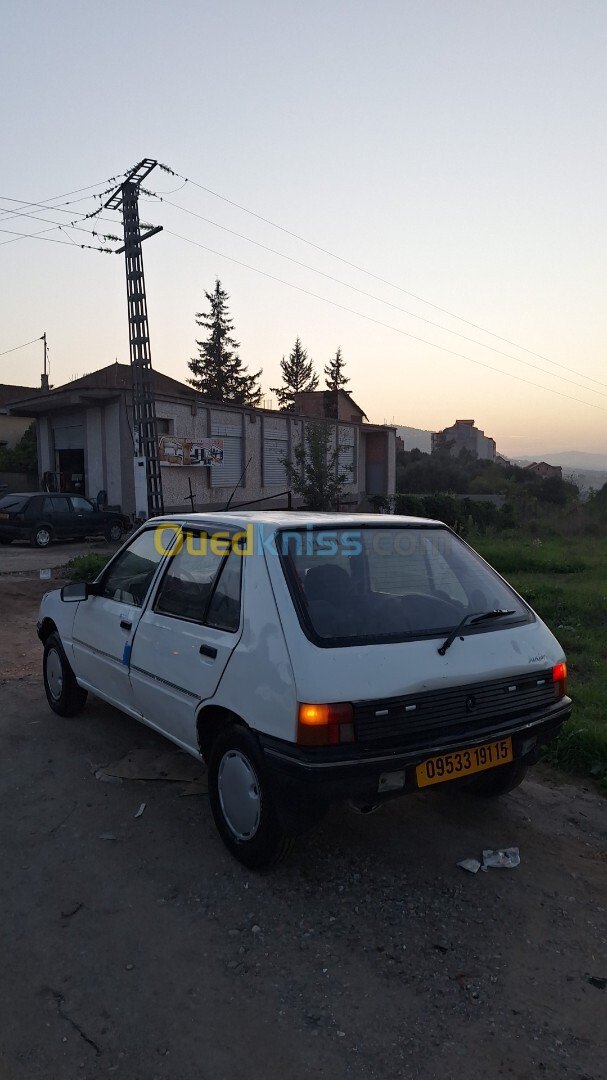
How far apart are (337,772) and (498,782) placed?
1567mm

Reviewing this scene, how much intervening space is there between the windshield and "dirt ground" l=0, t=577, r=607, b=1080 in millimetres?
1165

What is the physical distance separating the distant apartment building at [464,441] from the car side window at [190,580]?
85849 mm

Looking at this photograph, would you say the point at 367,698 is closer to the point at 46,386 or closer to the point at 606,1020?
the point at 606,1020

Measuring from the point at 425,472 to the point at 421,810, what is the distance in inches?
2327

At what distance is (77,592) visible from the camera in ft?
15.9

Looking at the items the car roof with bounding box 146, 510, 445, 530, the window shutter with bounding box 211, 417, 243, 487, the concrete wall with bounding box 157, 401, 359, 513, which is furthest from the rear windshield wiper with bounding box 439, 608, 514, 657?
the window shutter with bounding box 211, 417, 243, 487

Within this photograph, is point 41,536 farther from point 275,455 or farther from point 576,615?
point 576,615

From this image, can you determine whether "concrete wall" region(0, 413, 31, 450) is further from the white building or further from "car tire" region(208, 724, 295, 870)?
"car tire" region(208, 724, 295, 870)

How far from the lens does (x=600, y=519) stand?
23.8 m

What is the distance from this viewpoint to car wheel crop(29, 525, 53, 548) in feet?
60.1

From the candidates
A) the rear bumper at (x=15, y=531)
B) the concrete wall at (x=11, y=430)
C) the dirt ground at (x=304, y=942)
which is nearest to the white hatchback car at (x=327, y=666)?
the dirt ground at (x=304, y=942)

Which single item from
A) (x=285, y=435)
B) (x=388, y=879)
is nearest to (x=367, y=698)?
(x=388, y=879)

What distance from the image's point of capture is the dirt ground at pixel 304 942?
229 cm

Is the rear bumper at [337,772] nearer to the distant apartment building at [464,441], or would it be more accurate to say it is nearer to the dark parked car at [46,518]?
the dark parked car at [46,518]
